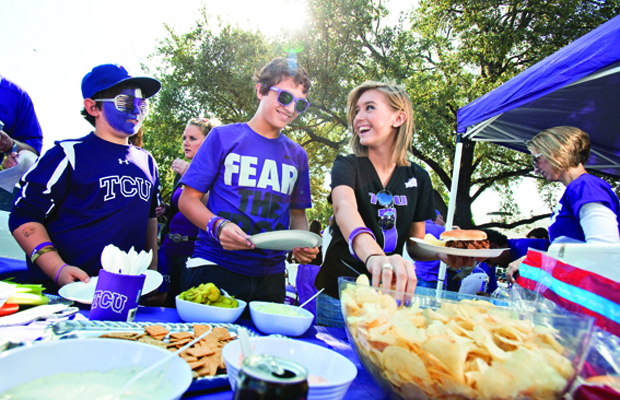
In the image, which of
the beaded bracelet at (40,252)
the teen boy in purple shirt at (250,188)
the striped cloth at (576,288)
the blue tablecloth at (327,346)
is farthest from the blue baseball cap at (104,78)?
the striped cloth at (576,288)

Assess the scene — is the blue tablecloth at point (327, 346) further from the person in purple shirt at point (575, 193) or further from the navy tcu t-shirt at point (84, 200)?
the person in purple shirt at point (575, 193)

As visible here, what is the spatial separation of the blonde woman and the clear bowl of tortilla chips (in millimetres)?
737

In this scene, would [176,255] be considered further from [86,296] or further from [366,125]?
[366,125]

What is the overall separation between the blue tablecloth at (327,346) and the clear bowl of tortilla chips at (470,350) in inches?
2.9

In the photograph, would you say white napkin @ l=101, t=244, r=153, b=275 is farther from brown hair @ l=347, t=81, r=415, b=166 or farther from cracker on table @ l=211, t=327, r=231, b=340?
brown hair @ l=347, t=81, r=415, b=166

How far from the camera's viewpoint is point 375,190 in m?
1.81

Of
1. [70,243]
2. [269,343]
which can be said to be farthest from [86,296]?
[269,343]

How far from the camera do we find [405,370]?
63 centimetres

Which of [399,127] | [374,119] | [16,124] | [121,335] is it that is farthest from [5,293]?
[16,124]

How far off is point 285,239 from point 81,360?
2.71 ft

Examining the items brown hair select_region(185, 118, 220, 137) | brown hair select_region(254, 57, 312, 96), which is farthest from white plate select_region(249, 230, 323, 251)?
brown hair select_region(185, 118, 220, 137)

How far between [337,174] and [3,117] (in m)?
2.51

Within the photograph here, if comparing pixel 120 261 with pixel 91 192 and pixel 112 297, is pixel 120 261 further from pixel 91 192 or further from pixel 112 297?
pixel 91 192

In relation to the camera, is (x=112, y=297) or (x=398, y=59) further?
(x=398, y=59)
